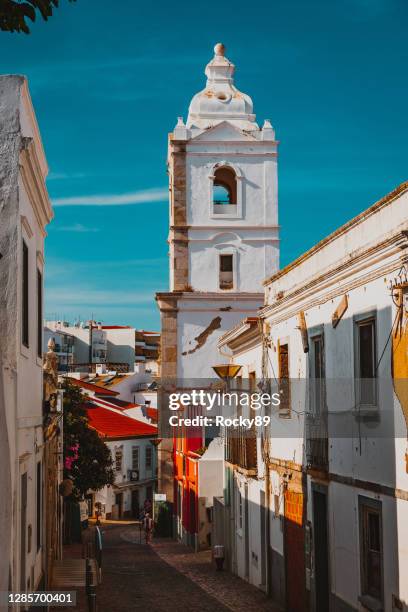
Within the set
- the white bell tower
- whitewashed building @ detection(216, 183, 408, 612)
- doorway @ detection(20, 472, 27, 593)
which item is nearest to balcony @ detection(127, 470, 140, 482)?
the white bell tower

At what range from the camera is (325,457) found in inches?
556

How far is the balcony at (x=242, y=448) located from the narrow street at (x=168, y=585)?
2647 mm

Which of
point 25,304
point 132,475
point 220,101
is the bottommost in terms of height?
point 132,475

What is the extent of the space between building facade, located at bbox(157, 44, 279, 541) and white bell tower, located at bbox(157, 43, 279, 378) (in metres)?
0.04

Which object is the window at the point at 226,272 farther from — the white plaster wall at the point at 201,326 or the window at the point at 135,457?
the window at the point at 135,457

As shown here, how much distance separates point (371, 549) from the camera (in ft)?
40.2

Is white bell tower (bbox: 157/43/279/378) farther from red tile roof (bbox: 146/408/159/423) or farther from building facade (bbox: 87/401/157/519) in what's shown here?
red tile roof (bbox: 146/408/159/423)

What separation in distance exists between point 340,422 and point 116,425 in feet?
128

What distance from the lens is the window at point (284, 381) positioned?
17.2 meters

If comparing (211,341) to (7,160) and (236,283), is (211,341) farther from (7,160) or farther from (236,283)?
(7,160)

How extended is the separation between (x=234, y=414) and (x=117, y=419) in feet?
98.8

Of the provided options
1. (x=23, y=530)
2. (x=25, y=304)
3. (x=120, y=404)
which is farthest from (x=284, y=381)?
(x=120, y=404)

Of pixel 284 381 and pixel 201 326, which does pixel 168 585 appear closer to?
pixel 284 381

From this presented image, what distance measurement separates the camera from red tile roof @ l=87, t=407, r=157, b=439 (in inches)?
1949
